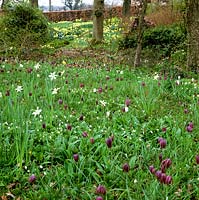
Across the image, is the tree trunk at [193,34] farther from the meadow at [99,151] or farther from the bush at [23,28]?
the bush at [23,28]

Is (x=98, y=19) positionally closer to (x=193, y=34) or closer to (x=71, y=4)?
(x=193, y=34)

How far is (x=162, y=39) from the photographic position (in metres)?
11.0

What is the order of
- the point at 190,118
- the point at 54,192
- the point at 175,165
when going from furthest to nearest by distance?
the point at 190,118 → the point at 175,165 → the point at 54,192

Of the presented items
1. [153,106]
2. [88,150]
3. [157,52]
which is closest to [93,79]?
[153,106]

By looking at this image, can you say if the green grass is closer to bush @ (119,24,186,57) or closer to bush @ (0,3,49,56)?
bush @ (119,24,186,57)

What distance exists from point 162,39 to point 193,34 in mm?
3244

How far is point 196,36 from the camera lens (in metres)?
7.79

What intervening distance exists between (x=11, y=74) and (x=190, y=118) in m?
3.62

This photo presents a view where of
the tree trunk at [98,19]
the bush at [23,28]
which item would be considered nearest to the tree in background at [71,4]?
the tree trunk at [98,19]

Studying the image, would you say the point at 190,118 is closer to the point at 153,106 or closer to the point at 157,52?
the point at 153,106

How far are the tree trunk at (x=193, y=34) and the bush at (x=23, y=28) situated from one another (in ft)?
16.5

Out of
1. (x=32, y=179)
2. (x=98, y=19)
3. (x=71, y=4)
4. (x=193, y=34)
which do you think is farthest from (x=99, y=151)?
(x=71, y=4)

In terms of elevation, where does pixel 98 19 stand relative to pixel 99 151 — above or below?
above

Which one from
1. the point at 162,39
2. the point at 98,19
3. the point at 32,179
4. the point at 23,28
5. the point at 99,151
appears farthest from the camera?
the point at 98,19
